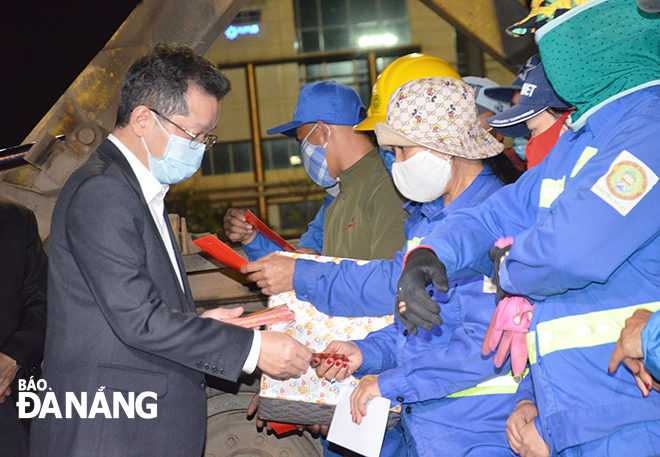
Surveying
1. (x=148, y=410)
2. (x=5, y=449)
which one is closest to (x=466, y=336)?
(x=148, y=410)

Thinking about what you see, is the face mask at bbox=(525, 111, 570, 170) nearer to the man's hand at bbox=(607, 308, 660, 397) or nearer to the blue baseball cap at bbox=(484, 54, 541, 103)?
the blue baseball cap at bbox=(484, 54, 541, 103)

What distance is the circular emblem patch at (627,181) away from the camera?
1342 mm

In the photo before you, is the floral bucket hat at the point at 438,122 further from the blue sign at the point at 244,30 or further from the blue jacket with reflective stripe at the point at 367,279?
the blue sign at the point at 244,30

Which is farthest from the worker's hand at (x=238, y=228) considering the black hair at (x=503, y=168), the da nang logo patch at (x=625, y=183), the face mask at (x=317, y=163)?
the da nang logo patch at (x=625, y=183)

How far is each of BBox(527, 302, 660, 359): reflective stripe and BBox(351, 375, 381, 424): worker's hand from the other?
81 centimetres

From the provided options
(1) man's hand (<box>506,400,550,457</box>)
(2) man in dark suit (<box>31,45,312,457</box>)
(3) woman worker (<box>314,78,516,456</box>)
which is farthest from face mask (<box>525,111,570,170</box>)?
(2) man in dark suit (<box>31,45,312,457</box>)

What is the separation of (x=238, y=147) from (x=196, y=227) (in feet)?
18.4

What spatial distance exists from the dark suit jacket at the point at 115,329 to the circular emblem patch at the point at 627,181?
1217 mm

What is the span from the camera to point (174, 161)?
2.19m

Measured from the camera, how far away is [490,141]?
240cm

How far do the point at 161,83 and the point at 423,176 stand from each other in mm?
1017

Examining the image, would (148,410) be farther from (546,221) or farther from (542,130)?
(542,130)

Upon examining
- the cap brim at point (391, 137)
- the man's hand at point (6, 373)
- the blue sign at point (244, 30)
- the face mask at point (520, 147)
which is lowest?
the blue sign at point (244, 30)

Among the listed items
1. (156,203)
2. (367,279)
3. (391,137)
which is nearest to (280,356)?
(367,279)
